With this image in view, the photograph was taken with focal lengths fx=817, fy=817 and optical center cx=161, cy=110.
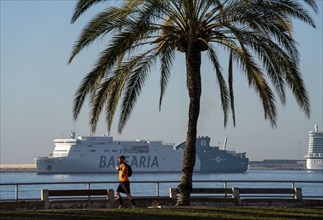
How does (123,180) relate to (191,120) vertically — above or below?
below

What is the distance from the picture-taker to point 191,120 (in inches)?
838

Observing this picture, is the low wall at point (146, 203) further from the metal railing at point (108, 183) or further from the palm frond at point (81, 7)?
the palm frond at point (81, 7)

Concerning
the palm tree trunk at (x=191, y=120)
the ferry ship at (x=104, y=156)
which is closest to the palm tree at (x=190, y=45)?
the palm tree trunk at (x=191, y=120)

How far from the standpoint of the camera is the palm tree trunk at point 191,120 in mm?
21078

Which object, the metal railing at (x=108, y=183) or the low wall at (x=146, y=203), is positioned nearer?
the low wall at (x=146, y=203)

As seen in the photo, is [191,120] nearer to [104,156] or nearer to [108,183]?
[108,183]

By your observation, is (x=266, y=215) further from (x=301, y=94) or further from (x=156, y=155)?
(x=156, y=155)

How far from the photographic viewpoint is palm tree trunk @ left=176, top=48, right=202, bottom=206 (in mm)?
21078

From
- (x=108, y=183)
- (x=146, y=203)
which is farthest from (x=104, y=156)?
(x=146, y=203)

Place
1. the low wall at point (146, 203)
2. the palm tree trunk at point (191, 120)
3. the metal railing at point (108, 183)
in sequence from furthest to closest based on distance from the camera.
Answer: the metal railing at point (108, 183)
the palm tree trunk at point (191, 120)
the low wall at point (146, 203)

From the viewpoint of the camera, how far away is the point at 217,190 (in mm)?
22969

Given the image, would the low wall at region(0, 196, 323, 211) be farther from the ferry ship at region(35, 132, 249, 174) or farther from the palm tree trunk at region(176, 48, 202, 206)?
the ferry ship at region(35, 132, 249, 174)

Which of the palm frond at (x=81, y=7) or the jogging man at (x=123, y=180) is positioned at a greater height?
the palm frond at (x=81, y=7)

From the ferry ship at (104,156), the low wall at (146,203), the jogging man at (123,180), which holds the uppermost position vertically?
the ferry ship at (104,156)
